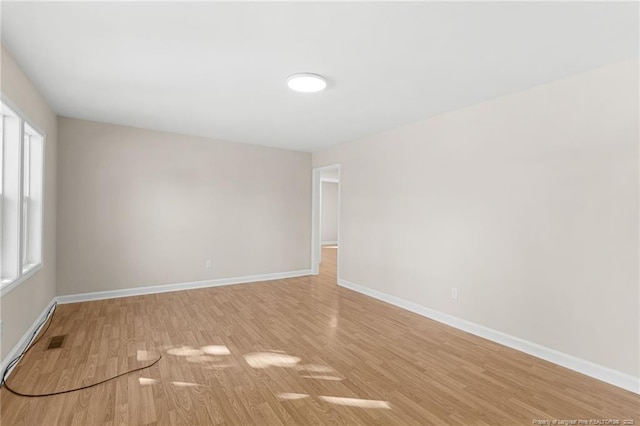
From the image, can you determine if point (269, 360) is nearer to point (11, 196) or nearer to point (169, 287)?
point (11, 196)

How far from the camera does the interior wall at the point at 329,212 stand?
11.3 metres

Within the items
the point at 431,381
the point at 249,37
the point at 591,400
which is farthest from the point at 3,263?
the point at 591,400

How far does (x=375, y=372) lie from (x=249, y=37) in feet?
8.74

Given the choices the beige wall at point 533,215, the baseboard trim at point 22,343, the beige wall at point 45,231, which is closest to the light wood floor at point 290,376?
the baseboard trim at point 22,343

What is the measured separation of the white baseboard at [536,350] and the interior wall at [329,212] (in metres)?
7.24

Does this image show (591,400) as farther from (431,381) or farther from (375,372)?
(375,372)

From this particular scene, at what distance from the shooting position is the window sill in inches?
88.3

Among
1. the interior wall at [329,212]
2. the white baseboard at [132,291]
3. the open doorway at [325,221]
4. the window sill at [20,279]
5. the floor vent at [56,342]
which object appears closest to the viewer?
the window sill at [20,279]

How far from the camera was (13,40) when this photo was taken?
2.10 metres

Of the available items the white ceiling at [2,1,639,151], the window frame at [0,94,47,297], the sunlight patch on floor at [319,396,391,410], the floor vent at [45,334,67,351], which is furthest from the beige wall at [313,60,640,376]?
the window frame at [0,94,47,297]

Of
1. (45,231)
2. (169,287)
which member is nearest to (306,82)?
(45,231)

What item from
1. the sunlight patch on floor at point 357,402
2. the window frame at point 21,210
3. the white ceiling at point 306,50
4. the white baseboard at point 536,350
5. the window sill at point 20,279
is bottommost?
the sunlight patch on floor at point 357,402

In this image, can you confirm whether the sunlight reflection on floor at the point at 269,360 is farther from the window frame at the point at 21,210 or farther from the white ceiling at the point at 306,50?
the white ceiling at the point at 306,50

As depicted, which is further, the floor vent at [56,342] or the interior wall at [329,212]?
the interior wall at [329,212]
